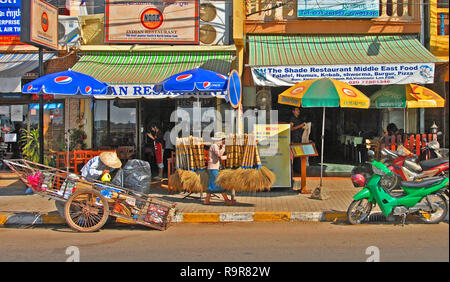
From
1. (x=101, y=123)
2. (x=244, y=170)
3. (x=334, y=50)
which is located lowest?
(x=244, y=170)

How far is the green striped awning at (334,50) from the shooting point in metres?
11.5

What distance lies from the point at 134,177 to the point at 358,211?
4.06m

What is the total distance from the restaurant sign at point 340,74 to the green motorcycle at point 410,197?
4617 millimetres

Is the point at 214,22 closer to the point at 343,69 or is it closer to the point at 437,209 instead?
the point at 343,69

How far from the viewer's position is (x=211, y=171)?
27.9ft

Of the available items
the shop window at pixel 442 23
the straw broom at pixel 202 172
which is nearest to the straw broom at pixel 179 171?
the straw broom at pixel 202 172

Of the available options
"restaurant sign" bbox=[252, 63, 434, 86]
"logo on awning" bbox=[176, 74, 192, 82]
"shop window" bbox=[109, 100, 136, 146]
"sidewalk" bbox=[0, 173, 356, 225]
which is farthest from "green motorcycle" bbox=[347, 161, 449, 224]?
"shop window" bbox=[109, 100, 136, 146]

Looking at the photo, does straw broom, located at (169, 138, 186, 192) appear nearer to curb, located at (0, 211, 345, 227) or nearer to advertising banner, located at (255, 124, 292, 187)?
curb, located at (0, 211, 345, 227)

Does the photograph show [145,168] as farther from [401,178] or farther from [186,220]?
[401,178]

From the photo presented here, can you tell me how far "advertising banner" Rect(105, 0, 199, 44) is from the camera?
13258mm

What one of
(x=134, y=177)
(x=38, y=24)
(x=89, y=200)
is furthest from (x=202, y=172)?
(x=38, y=24)

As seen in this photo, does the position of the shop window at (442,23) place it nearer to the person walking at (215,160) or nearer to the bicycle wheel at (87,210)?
the person walking at (215,160)

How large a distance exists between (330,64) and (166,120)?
573 centimetres

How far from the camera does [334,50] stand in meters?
12.3
